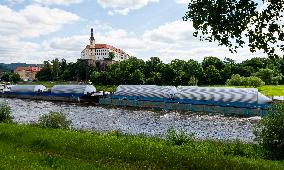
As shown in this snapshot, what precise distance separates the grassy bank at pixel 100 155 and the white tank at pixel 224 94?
46.4m

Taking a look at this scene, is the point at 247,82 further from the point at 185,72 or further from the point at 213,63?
the point at 213,63

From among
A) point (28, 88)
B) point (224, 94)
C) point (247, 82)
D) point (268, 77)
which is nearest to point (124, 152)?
point (224, 94)

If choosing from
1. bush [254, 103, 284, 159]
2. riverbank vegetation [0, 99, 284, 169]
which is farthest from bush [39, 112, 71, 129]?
bush [254, 103, 284, 159]

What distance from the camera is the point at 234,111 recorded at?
7144 centimetres

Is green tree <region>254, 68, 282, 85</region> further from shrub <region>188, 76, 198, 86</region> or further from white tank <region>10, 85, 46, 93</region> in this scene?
white tank <region>10, 85, 46, 93</region>

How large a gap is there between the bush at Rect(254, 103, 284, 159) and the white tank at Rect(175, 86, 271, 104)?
153 feet

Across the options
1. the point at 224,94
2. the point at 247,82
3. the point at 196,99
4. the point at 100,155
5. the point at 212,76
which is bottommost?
the point at 196,99

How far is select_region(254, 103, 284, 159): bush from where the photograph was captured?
25.5 metres

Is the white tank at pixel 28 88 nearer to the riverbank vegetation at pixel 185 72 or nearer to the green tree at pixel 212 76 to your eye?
the riverbank vegetation at pixel 185 72

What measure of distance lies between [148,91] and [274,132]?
209 feet

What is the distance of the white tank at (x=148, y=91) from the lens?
283 feet

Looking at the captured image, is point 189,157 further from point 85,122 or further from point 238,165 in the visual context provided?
point 85,122

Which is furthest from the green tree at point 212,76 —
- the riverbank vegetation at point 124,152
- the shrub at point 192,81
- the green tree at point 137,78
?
the riverbank vegetation at point 124,152

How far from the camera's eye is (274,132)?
1013 inches
